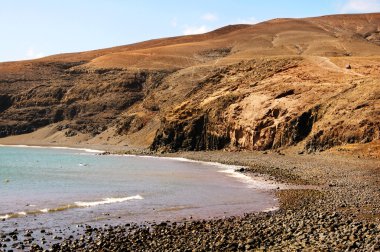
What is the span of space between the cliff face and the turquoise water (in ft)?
51.7

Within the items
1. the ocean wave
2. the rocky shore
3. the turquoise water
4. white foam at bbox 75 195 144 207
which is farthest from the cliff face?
the ocean wave

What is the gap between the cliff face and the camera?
186ft

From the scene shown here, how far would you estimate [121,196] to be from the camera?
3066 cm

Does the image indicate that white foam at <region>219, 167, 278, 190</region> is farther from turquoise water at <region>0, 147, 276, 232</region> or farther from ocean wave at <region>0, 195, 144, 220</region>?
ocean wave at <region>0, 195, 144, 220</region>

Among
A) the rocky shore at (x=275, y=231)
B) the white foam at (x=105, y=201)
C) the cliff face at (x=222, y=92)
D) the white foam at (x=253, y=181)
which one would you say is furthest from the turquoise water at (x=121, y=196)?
the cliff face at (x=222, y=92)

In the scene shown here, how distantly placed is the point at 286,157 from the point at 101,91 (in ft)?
287

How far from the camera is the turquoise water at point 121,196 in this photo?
23.9 metres

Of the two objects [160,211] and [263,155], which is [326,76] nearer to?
[263,155]

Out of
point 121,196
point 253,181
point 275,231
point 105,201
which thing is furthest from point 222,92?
point 275,231

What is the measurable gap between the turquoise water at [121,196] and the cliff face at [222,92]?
51.7 feet

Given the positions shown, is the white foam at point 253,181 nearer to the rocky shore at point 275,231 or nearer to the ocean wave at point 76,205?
the rocky shore at point 275,231

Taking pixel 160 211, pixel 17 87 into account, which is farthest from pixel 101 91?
pixel 160 211

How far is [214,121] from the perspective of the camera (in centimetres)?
7025

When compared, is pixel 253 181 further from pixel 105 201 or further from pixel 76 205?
pixel 76 205
